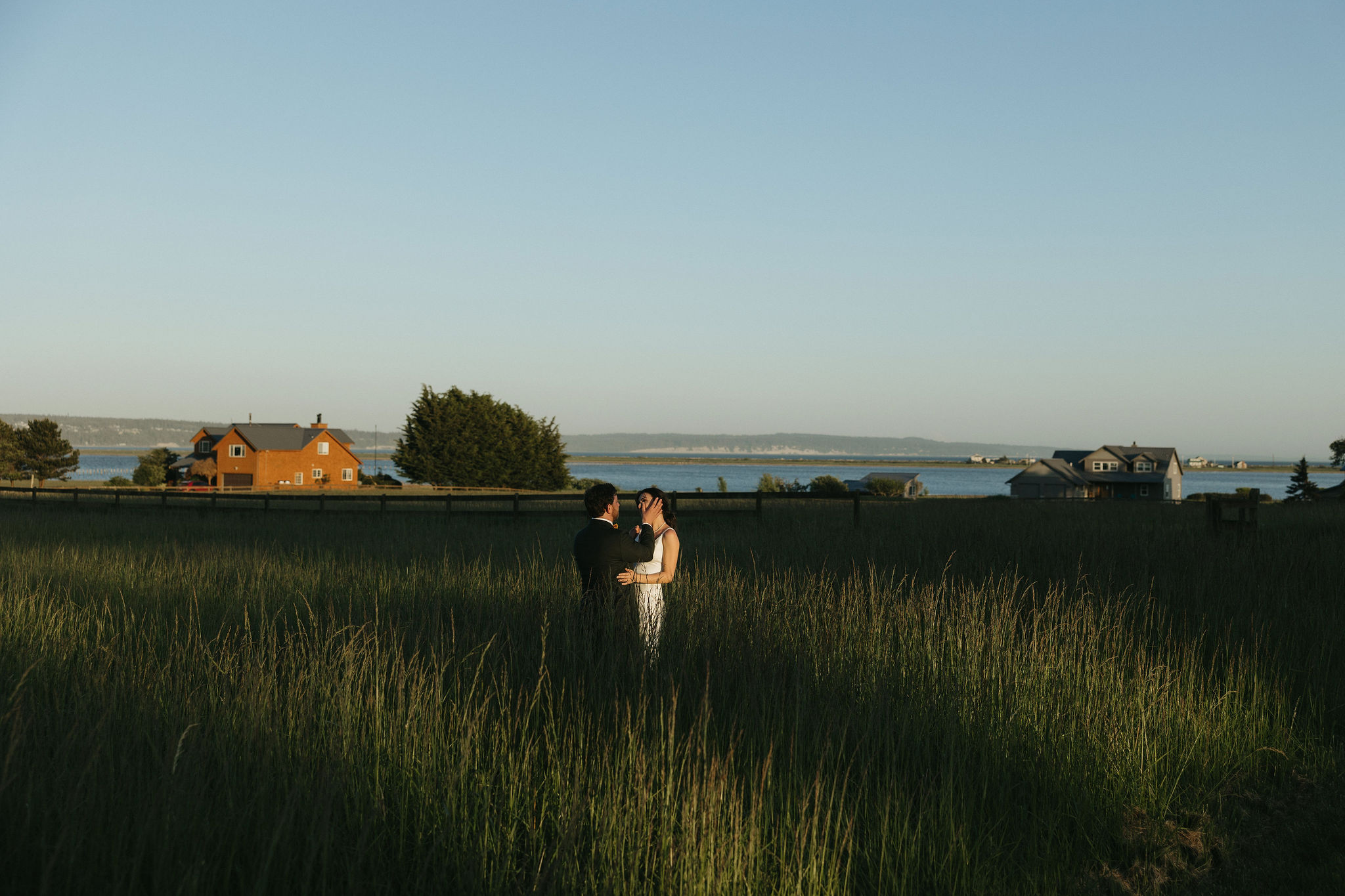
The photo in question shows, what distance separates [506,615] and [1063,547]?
35.7 ft

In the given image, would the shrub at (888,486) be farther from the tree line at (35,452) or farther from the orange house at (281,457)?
the tree line at (35,452)

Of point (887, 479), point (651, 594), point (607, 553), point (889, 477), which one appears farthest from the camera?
point (889, 477)

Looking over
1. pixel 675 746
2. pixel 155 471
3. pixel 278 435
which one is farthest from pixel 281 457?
pixel 675 746

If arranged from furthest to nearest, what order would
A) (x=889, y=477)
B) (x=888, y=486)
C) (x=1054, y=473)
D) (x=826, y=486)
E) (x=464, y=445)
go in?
1. (x=889, y=477)
2. (x=888, y=486)
3. (x=1054, y=473)
4. (x=464, y=445)
5. (x=826, y=486)

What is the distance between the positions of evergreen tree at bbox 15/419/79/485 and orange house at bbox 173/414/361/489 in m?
23.9

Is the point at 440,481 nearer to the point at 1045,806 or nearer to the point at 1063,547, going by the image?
the point at 1063,547

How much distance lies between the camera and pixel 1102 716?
20.0 feet

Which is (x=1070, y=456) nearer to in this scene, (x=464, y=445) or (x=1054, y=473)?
(x=1054, y=473)

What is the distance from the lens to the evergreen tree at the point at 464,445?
261 ft

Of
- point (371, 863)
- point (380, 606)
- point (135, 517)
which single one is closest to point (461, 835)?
point (371, 863)

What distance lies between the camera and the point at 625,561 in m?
6.81

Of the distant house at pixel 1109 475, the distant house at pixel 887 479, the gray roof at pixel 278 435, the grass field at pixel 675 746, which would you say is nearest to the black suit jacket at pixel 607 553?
the grass field at pixel 675 746

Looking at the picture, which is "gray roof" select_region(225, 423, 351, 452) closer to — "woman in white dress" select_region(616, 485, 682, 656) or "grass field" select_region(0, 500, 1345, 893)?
"grass field" select_region(0, 500, 1345, 893)

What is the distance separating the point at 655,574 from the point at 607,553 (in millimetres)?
411
